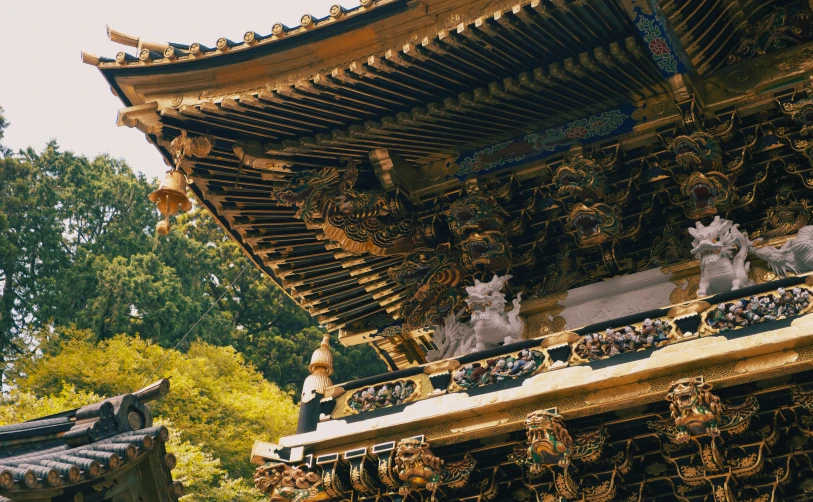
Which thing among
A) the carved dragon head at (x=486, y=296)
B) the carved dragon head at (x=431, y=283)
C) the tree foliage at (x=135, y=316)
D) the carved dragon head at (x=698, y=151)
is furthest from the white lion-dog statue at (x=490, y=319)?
the tree foliage at (x=135, y=316)

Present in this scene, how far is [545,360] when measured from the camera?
10562 millimetres

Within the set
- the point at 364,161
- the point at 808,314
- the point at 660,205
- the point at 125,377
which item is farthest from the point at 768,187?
the point at 125,377

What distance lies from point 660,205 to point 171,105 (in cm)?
535

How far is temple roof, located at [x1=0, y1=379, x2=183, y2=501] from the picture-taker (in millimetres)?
8047

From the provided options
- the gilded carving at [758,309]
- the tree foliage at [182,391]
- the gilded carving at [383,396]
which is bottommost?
the gilded carving at [383,396]

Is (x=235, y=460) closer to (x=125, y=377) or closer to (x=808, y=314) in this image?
(x=125, y=377)

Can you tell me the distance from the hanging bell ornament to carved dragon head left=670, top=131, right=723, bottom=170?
5200mm

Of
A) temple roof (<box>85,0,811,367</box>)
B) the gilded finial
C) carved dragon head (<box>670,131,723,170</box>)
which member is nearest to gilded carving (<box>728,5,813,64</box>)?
temple roof (<box>85,0,811,367</box>)

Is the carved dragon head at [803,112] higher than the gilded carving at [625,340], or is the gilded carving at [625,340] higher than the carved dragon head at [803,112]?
the carved dragon head at [803,112]

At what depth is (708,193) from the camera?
11.5m

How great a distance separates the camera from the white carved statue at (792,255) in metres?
11.0

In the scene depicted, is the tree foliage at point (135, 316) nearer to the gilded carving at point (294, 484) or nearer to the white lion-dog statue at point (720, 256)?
the gilded carving at point (294, 484)

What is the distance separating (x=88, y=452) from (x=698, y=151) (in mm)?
6566

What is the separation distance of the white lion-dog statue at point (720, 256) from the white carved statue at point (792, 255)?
219 mm
